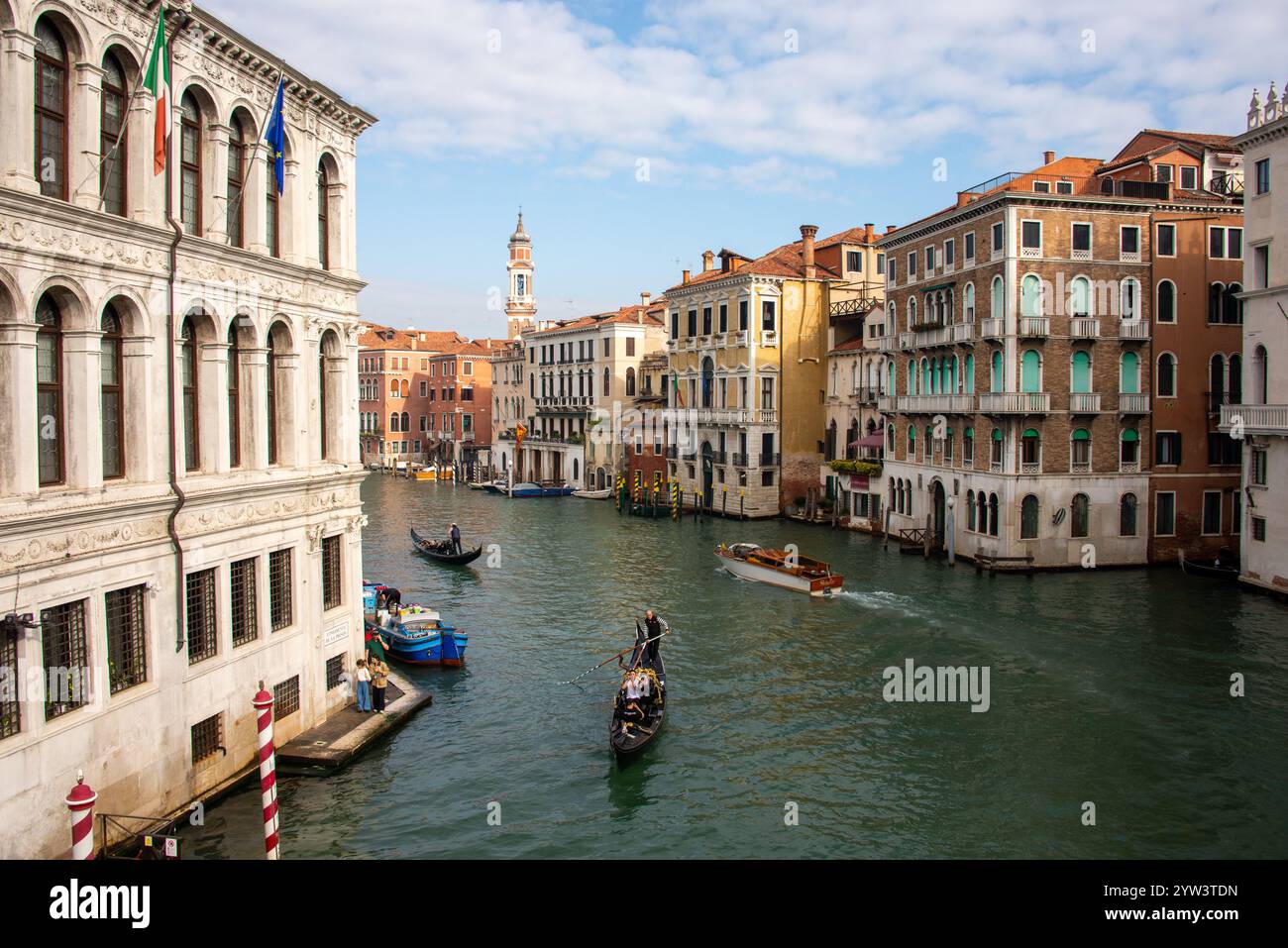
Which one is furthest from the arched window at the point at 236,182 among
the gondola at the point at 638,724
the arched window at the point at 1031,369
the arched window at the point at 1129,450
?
the arched window at the point at 1129,450

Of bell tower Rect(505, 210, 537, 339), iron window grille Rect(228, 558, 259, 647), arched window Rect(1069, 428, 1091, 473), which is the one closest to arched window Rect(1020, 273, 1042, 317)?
arched window Rect(1069, 428, 1091, 473)

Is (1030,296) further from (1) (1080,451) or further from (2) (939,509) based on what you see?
(2) (939,509)

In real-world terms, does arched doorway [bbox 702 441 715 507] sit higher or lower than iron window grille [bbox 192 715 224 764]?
higher

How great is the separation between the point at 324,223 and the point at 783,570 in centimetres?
1637

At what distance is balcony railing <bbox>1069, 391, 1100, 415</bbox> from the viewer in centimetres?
2909

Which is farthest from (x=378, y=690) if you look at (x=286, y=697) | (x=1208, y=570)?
(x=1208, y=570)

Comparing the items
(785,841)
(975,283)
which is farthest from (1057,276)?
(785,841)

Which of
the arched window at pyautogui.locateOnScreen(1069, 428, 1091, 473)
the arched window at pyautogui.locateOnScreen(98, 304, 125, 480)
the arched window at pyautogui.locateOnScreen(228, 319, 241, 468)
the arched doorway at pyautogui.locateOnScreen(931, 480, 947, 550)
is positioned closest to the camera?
the arched window at pyautogui.locateOnScreen(98, 304, 125, 480)

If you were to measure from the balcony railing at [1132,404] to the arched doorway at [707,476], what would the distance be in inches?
815

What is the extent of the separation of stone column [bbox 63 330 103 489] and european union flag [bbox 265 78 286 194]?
13.2 feet

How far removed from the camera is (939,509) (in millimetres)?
33781

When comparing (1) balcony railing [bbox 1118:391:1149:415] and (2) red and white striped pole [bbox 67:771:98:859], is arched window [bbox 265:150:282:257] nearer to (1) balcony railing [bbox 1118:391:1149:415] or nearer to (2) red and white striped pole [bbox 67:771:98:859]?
(2) red and white striped pole [bbox 67:771:98:859]

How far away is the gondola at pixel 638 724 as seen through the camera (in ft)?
48.4
